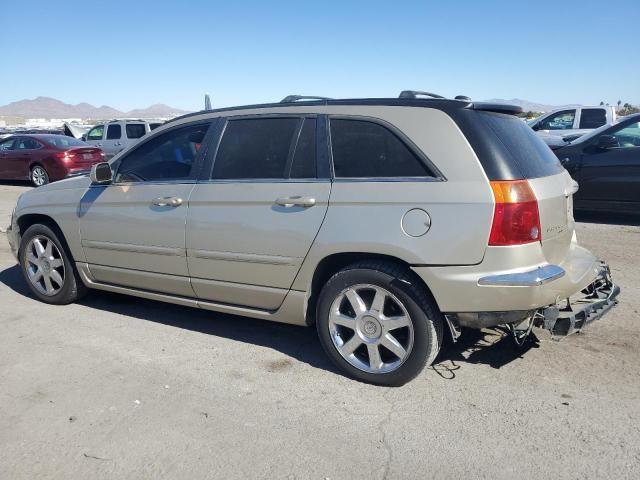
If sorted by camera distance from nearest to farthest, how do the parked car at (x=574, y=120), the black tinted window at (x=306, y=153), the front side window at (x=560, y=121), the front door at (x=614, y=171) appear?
the black tinted window at (x=306, y=153) < the front door at (x=614, y=171) < the parked car at (x=574, y=120) < the front side window at (x=560, y=121)

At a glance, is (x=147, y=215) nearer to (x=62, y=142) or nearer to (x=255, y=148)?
(x=255, y=148)

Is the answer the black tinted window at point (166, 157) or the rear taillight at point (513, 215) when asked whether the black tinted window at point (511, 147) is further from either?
the black tinted window at point (166, 157)

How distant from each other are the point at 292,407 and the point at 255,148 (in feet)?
5.81

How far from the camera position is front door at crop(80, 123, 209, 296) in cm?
418

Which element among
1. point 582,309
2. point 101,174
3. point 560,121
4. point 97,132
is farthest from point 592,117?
point 97,132

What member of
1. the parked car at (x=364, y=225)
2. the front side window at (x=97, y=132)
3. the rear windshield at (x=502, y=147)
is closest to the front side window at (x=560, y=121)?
the parked car at (x=364, y=225)

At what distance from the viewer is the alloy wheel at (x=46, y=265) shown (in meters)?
5.07

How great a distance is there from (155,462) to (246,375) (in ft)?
3.26

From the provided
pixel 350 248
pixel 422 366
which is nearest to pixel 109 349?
pixel 350 248

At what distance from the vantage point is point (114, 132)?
2103 cm

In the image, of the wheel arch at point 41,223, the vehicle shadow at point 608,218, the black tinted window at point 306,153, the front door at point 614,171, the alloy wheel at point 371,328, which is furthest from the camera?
the vehicle shadow at point 608,218

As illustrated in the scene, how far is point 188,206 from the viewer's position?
4.08 m

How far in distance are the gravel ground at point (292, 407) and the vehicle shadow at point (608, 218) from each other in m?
4.15

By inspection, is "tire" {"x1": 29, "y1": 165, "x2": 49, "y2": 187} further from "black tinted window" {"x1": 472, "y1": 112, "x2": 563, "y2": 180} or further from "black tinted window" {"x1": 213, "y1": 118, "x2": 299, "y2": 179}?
"black tinted window" {"x1": 472, "y1": 112, "x2": 563, "y2": 180}
